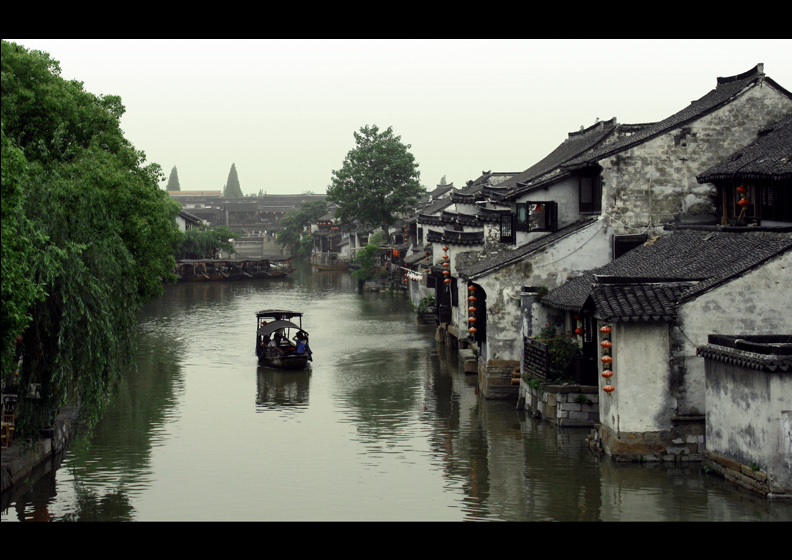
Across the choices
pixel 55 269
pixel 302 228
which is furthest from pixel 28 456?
pixel 302 228

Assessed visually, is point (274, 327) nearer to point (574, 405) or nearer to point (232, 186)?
point (574, 405)

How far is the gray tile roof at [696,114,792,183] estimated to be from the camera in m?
23.6

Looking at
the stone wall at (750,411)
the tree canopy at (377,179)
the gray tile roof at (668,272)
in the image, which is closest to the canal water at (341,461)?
the stone wall at (750,411)

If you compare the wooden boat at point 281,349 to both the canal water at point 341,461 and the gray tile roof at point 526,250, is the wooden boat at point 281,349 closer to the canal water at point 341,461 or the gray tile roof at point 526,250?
the canal water at point 341,461

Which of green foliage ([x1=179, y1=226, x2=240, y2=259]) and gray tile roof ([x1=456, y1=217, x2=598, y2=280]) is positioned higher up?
green foliage ([x1=179, y1=226, x2=240, y2=259])

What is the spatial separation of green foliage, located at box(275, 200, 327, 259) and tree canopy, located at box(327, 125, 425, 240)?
1124 inches

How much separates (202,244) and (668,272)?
72257 mm

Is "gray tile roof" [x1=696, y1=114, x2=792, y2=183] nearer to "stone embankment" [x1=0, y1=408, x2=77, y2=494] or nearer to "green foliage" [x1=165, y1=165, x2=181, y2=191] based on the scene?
"stone embankment" [x1=0, y1=408, x2=77, y2=494]

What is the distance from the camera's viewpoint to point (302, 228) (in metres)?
120

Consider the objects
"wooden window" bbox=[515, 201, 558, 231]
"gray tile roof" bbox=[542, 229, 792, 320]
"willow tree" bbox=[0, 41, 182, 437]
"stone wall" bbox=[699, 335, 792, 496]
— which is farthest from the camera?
"wooden window" bbox=[515, 201, 558, 231]

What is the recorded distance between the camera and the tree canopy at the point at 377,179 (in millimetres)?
85562

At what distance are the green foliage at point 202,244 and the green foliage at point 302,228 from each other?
1984 cm

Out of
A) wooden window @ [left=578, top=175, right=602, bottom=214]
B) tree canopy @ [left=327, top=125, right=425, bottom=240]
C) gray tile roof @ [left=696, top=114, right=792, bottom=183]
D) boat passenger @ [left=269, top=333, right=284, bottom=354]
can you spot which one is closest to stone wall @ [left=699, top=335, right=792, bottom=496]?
gray tile roof @ [left=696, top=114, right=792, bottom=183]


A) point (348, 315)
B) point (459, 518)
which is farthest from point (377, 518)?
point (348, 315)
